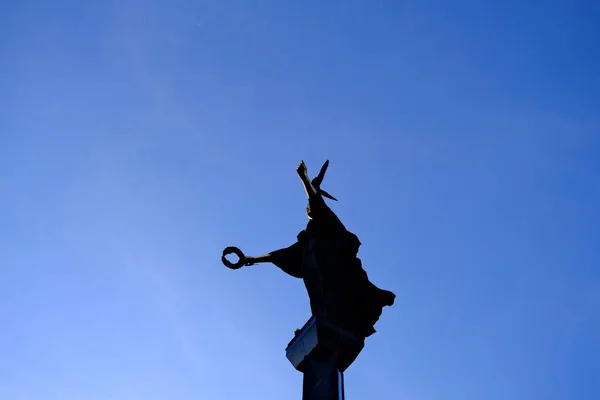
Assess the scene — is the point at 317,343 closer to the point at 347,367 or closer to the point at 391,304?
the point at 347,367

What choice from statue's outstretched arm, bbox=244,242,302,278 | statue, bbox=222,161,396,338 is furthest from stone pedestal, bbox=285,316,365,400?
statue's outstretched arm, bbox=244,242,302,278

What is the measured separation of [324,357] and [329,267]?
164 centimetres

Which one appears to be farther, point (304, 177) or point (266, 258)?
point (266, 258)

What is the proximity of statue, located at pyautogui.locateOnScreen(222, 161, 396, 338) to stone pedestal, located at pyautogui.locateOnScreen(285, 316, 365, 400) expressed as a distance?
0.65 ft

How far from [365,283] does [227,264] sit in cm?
256

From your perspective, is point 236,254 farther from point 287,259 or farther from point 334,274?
point 334,274

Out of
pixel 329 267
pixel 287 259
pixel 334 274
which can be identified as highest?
pixel 287 259

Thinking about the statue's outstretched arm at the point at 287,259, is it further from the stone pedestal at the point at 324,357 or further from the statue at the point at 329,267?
the stone pedestal at the point at 324,357

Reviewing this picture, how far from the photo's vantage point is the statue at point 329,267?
34.5ft

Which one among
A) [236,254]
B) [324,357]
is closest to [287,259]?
[236,254]

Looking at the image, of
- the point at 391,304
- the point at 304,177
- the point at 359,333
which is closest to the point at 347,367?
the point at 359,333

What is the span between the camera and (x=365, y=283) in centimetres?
1098

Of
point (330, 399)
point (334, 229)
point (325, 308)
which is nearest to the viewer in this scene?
point (330, 399)

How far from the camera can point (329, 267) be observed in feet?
35.8
